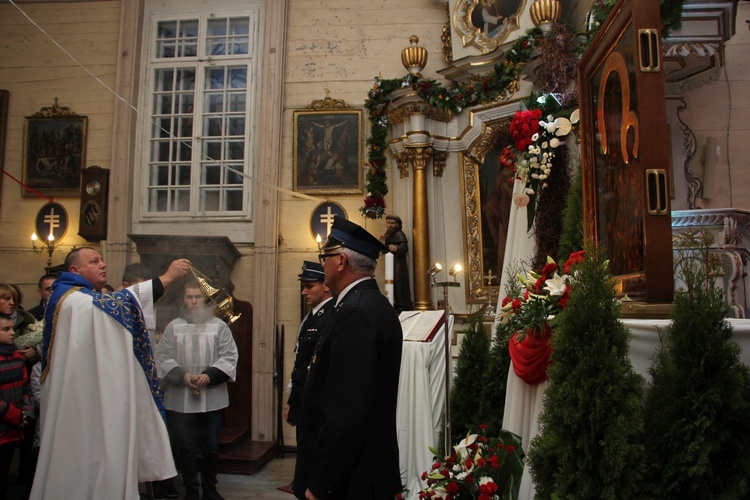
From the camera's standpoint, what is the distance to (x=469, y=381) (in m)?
5.12

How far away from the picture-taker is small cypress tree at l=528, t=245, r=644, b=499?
2477 millimetres

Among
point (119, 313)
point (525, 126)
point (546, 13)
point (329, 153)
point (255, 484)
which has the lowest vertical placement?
point (255, 484)

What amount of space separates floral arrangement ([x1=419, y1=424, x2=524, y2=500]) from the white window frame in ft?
19.8

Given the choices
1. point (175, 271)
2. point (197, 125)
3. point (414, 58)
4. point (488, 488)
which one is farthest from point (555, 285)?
point (197, 125)

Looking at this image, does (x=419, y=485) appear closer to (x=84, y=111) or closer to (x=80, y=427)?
(x=80, y=427)

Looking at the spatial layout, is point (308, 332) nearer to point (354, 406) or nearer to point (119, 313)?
point (119, 313)

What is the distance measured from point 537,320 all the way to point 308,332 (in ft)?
6.65

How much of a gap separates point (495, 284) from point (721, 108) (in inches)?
125

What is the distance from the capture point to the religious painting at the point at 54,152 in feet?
29.9

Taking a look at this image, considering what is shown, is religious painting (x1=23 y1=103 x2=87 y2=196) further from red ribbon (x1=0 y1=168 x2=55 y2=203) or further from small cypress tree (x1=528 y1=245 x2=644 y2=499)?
small cypress tree (x1=528 y1=245 x2=644 y2=499)

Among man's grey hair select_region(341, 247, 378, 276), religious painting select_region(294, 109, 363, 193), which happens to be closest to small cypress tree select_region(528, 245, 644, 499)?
man's grey hair select_region(341, 247, 378, 276)

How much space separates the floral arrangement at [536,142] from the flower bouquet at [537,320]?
1.53 meters

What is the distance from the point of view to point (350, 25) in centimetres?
900

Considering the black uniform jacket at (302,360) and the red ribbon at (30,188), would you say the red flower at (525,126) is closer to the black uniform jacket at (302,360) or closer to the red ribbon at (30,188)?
the black uniform jacket at (302,360)
